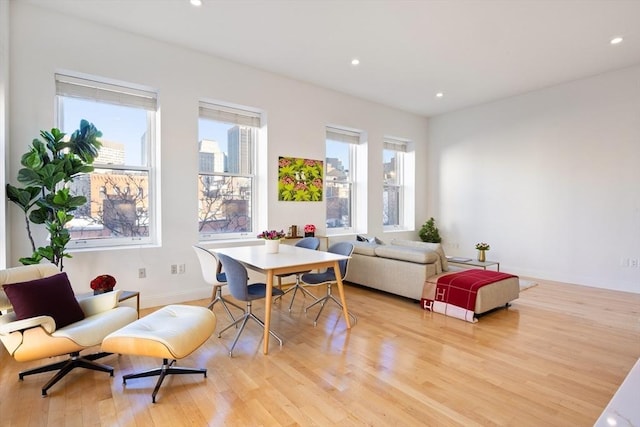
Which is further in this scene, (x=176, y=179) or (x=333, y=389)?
(x=176, y=179)

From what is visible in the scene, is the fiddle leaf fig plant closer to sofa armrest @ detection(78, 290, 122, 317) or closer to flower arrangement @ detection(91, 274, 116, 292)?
flower arrangement @ detection(91, 274, 116, 292)

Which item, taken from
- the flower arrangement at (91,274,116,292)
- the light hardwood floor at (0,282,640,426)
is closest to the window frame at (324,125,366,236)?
the light hardwood floor at (0,282,640,426)

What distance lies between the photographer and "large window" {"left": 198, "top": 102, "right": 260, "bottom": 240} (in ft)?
15.1

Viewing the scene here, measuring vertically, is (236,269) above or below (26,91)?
below

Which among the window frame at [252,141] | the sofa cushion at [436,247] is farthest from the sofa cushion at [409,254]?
the window frame at [252,141]

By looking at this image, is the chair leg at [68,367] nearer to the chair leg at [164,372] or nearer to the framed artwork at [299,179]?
the chair leg at [164,372]

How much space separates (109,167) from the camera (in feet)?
12.7

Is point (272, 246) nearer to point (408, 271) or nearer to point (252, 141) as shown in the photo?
point (408, 271)

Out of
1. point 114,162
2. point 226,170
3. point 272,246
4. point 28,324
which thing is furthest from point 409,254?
point 114,162

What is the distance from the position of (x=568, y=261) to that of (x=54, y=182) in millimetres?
7004

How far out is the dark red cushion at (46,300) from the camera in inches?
85.7

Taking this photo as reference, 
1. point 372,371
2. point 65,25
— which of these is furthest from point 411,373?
point 65,25

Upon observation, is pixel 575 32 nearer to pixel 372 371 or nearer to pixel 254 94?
pixel 254 94

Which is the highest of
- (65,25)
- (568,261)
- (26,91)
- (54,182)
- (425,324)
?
(65,25)
